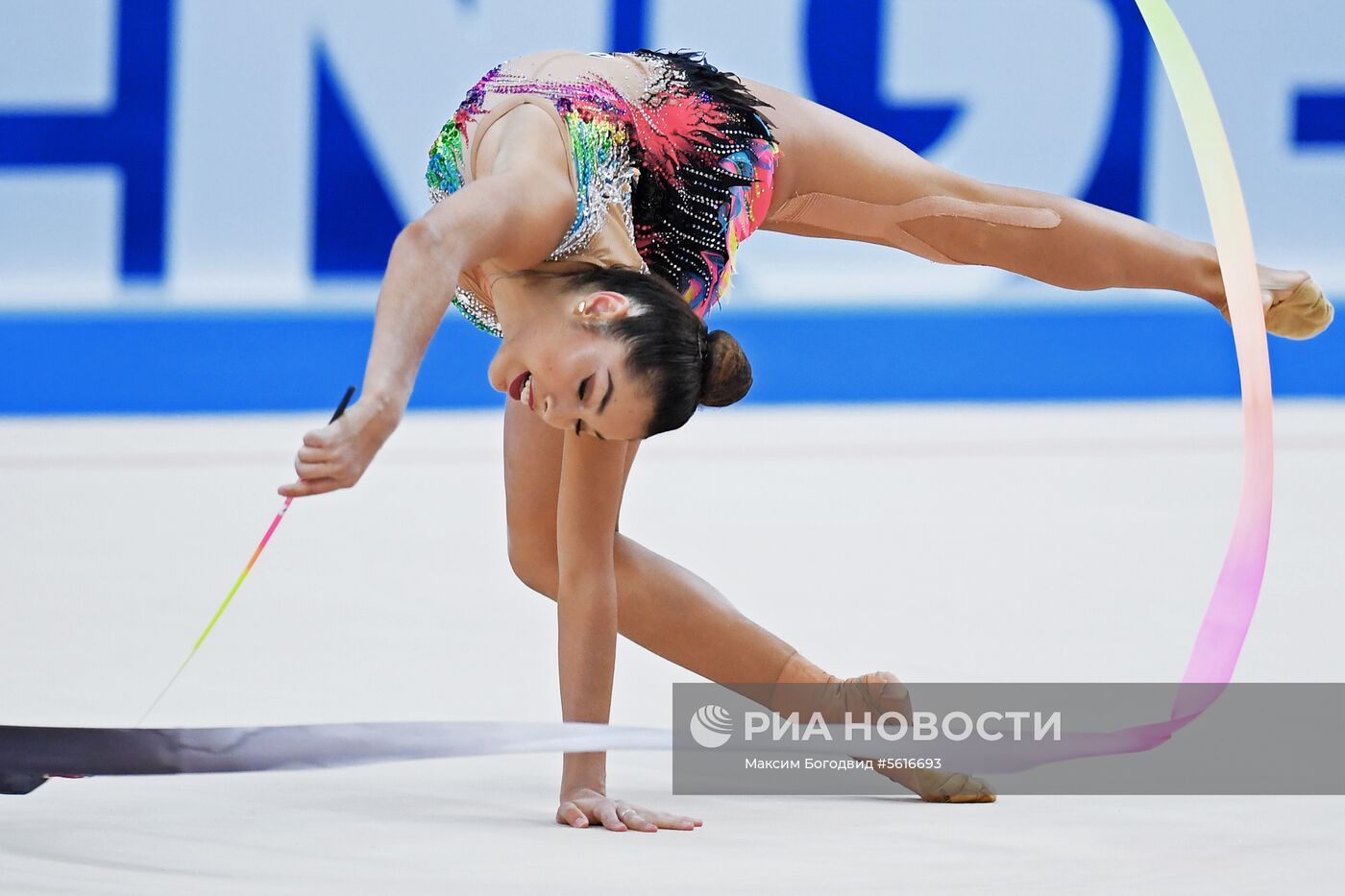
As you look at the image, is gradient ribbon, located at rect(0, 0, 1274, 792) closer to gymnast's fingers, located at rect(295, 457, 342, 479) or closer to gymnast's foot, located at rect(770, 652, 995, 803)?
gymnast's foot, located at rect(770, 652, 995, 803)

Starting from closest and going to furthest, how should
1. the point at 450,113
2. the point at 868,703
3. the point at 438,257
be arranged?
the point at 438,257, the point at 868,703, the point at 450,113

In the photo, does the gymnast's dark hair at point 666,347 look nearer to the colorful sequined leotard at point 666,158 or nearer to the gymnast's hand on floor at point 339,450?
the colorful sequined leotard at point 666,158

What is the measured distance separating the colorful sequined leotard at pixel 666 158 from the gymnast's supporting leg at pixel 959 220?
9 cm

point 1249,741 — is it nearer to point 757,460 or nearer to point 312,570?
point 312,570

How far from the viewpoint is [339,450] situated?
1.48 m

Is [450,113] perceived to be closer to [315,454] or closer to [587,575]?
[587,575]

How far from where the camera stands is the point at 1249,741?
2320mm

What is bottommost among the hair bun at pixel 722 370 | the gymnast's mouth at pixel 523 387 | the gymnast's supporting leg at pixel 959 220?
the gymnast's mouth at pixel 523 387

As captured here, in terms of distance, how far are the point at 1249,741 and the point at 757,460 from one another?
2.44 meters

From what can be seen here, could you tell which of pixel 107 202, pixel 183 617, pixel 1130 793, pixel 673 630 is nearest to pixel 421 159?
pixel 107 202

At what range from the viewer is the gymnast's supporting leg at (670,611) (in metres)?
2.26

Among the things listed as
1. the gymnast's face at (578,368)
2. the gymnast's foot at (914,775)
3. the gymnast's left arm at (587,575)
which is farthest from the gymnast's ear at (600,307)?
the gymnast's foot at (914,775)

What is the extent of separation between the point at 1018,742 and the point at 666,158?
2.51 feet

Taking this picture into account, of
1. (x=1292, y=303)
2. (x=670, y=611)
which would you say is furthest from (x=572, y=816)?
(x=1292, y=303)
